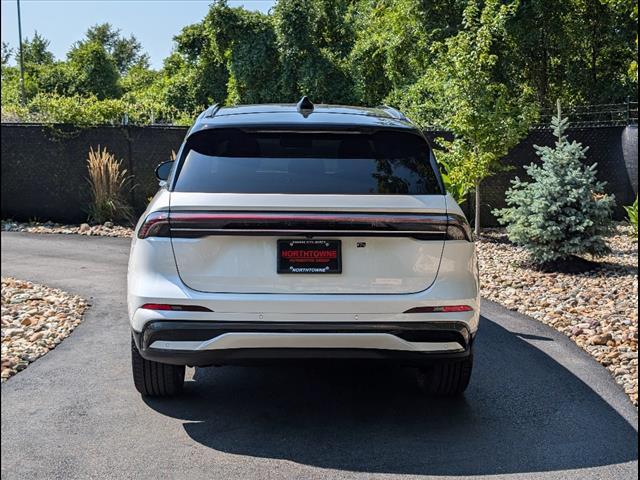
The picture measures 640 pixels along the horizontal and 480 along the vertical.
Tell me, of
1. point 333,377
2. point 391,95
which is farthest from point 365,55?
point 333,377

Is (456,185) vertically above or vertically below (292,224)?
below

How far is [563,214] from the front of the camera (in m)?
9.79

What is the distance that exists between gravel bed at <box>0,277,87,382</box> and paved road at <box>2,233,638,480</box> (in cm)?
17

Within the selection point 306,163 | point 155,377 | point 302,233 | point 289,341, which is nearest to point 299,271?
point 302,233

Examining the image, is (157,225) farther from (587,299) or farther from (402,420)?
(587,299)

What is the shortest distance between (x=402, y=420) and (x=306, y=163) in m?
1.63

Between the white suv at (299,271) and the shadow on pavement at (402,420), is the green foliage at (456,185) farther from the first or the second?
the white suv at (299,271)

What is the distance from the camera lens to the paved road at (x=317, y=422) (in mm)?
3979

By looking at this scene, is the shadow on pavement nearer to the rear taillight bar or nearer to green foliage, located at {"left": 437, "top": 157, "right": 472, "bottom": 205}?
the rear taillight bar

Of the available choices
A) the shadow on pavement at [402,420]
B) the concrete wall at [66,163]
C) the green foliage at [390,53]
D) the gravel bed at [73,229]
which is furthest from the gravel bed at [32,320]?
the green foliage at [390,53]

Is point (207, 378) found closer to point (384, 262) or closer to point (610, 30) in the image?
point (384, 262)

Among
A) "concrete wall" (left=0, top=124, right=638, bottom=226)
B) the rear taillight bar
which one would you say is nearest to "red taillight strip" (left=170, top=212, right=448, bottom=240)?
the rear taillight bar

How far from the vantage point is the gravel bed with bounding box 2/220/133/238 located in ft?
45.1

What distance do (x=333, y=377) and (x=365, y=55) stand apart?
24.2 m
